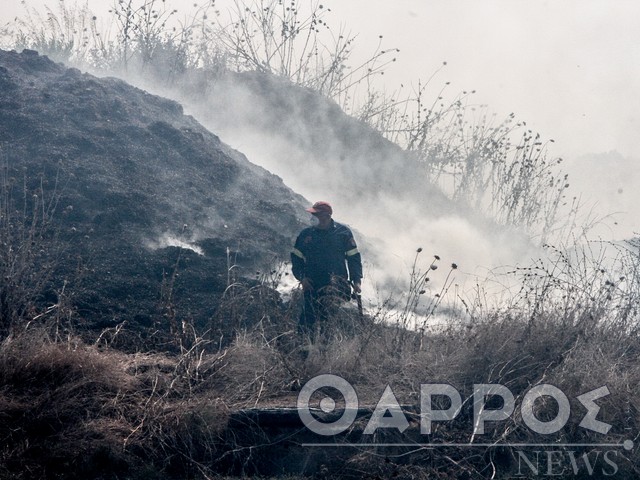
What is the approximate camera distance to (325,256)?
8242 millimetres

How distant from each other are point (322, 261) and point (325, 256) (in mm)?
61

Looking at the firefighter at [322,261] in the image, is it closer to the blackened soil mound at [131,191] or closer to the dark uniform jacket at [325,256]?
the dark uniform jacket at [325,256]

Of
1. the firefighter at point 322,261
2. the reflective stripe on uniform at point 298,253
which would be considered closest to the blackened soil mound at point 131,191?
the reflective stripe on uniform at point 298,253

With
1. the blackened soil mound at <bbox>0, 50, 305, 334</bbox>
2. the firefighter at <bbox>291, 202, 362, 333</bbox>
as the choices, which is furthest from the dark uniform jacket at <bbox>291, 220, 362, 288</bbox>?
the blackened soil mound at <bbox>0, 50, 305, 334</bbox>

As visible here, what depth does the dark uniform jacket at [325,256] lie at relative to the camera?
8.22m

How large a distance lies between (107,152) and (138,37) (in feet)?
20.3

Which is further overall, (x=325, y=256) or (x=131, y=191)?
(x=131, y=191)

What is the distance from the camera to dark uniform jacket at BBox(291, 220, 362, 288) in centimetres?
822

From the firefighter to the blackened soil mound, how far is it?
821mm

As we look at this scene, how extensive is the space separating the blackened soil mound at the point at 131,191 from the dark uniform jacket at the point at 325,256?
2.62 feet

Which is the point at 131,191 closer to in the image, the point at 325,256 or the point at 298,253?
the point at 298,253

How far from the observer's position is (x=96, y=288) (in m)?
8.16

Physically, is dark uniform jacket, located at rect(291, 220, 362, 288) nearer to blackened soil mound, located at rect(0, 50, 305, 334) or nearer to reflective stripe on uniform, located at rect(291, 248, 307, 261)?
reflective stripe on uniform, located at rect(291, 248, 307, 261)

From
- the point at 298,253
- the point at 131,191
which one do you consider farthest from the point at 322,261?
the point at 131,191
